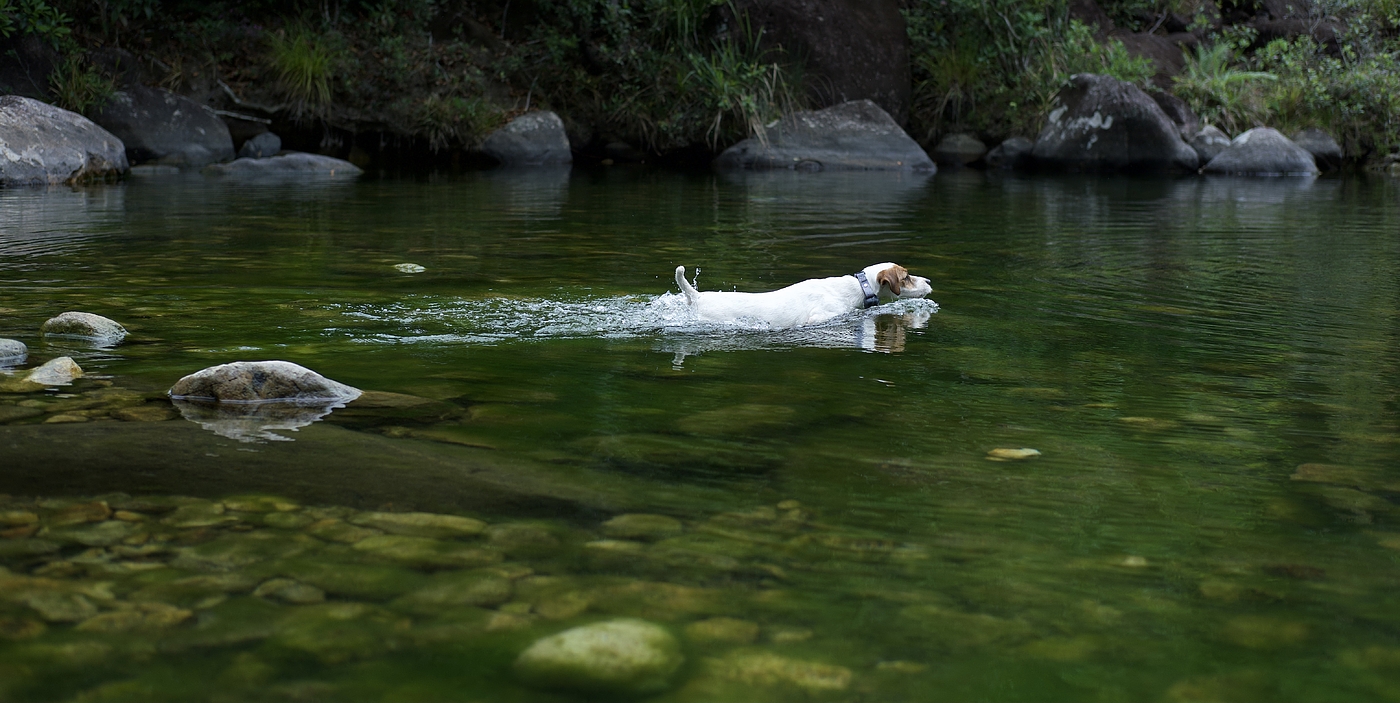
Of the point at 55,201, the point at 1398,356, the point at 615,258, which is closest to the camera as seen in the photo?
the point at 1398,356

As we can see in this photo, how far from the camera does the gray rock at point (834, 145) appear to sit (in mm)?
17609

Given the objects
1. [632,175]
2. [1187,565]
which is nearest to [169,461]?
[1187,565]

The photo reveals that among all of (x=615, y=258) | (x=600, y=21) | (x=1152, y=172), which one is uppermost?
(x=600, y=21)

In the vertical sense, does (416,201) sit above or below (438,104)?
below

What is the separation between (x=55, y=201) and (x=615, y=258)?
6.21 metres

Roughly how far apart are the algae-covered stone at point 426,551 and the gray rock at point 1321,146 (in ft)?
63.3

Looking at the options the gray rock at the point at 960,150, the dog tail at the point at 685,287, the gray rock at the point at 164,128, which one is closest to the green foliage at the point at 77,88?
the gray rock at the point at 164,128

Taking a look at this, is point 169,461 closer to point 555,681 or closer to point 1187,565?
point 555,681

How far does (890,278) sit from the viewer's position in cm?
582

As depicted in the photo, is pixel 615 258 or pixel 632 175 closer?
pixel 615 258

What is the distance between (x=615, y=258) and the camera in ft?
25.2

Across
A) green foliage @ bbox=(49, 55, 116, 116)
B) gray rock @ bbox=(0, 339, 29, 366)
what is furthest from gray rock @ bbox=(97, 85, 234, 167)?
gray rock @ bbox=(0, 339, 29, 366)

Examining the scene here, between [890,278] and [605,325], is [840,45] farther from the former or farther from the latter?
[605,325]

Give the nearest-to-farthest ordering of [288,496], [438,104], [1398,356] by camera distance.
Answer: [288,496], [1398,356], [438,104]
